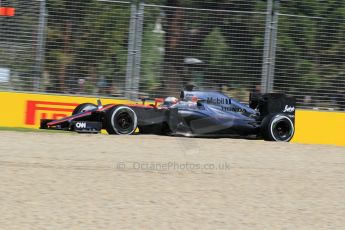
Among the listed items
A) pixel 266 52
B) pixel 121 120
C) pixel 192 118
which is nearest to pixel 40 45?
pixel 121 120

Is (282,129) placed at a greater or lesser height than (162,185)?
greater

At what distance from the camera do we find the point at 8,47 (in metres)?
12.0

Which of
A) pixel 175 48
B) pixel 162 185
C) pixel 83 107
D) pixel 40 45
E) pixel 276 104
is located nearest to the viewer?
pixel 162 185

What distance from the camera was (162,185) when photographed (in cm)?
634

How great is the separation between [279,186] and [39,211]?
2.77m

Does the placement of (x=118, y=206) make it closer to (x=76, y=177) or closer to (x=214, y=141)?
(x=76, y=177)

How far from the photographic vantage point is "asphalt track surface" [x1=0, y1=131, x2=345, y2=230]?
5074mm

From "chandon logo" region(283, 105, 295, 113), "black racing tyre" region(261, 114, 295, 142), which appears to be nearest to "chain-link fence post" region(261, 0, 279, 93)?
"chandon logo" region(283, 105, 295, 113)

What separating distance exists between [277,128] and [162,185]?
17.1 ft

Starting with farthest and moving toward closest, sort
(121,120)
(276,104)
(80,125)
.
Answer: (276,104)
(121,120)
(80,125)

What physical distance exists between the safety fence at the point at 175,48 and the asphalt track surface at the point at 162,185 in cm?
271

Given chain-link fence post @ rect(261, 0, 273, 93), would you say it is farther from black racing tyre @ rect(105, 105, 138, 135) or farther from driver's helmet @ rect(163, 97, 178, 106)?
black racing tyre @ rect(105, 105, 138, 135)

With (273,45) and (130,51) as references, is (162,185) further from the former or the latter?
(273,45)

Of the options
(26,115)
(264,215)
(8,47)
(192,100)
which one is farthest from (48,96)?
(264,215)
